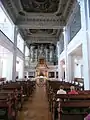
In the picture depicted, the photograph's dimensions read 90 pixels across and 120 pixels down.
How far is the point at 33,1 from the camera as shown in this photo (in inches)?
450

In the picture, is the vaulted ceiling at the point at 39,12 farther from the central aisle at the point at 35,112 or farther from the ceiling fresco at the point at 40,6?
the central aisle at the point at 35,112

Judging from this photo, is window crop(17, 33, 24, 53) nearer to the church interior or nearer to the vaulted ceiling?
the church interior

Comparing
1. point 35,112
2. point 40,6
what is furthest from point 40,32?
point 35,112

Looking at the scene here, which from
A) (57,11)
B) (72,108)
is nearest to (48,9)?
(57,11)

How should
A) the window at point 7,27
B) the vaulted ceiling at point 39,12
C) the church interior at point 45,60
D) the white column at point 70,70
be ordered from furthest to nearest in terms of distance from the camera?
the white column at point 70,70 → the window at point 7,27 → the vaulted ceiling at point 39,12 → the church interior at point 45,60

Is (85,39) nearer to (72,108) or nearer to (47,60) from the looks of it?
(72,108)

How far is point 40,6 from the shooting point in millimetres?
12023

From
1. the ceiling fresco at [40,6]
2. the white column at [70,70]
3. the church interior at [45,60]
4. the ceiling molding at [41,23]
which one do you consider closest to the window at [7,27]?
the church interior at [45,60]

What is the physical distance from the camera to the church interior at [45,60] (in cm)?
398

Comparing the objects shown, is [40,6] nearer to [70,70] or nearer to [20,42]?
[70,70]

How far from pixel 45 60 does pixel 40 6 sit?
12984 mm

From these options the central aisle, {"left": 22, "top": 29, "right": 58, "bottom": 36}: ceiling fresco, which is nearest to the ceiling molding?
{"left": 22, "top": 29, "right": 58, "bottom": 36}: ceiling fresco

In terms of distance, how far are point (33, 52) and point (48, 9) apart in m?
13.3

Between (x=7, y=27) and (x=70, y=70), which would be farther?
(x=7, y=27)
